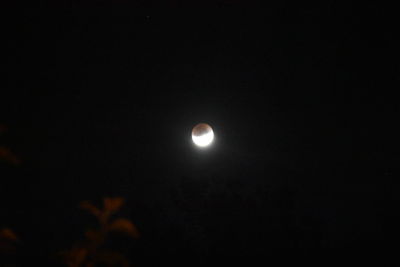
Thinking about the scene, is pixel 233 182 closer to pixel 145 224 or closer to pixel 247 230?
pixel 247 230

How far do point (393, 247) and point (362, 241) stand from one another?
2.40 ft

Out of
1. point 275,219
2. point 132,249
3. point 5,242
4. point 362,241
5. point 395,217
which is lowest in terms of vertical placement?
point 5,242

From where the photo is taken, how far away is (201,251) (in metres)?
8.41

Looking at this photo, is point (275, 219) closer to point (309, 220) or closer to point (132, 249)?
point (309, 220)

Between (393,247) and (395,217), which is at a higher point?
(395,217)

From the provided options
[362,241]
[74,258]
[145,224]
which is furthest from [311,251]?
[74,258]

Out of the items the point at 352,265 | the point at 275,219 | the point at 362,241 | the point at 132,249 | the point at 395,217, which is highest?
the point at 395,217

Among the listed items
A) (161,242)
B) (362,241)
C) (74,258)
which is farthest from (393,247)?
(74,258)

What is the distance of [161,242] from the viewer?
8.72 m

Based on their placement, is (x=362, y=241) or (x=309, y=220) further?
(x=362, y=241)

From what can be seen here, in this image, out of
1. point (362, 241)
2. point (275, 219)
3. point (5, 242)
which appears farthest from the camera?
point (362, 241)

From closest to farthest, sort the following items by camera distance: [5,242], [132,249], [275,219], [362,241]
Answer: [5,242]
[132,249]
[275,219]
[362,241]

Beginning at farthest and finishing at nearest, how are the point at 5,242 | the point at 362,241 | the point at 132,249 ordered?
the point at 362,241 → the point at 132,249 → the point at 5,242

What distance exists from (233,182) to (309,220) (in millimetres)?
2079
